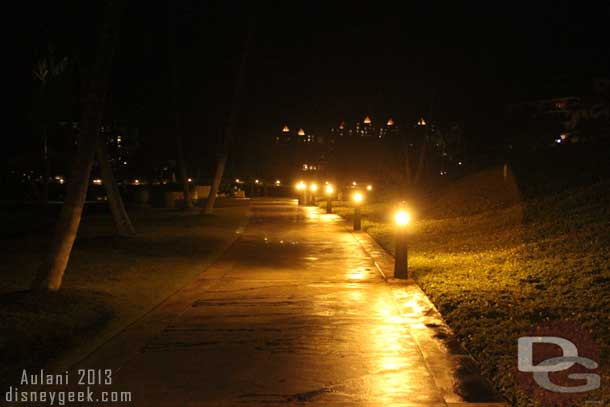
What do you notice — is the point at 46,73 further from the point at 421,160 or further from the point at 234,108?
the point at 421,160

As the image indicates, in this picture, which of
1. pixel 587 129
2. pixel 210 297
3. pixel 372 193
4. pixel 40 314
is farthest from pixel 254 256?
pixel 372 193

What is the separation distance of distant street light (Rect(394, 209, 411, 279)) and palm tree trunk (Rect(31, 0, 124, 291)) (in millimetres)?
6132

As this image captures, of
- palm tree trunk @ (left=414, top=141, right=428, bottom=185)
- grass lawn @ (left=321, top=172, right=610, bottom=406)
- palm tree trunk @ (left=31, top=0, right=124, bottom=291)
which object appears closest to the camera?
grass lawn @ (left=321, top=172, right=610, bottom=406)

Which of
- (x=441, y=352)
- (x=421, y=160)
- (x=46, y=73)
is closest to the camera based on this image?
(x=441, y=352)

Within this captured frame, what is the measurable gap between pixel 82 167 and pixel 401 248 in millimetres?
6301

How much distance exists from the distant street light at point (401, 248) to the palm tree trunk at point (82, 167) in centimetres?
613

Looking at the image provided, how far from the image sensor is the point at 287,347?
8.22 metres

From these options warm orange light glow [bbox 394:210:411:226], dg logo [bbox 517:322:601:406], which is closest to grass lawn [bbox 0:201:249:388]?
warm orange light glow [bbox 394:210:411:226]

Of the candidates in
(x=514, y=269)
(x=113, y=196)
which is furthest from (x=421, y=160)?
(x=514, y=269)

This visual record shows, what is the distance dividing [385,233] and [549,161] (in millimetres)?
8212

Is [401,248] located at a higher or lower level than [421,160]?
lower

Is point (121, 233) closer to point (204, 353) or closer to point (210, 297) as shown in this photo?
point (210, 297)

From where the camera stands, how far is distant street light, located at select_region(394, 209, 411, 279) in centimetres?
1360

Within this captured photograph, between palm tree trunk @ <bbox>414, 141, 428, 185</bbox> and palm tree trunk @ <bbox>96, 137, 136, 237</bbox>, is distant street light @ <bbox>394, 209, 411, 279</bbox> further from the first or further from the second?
palm tree trunk @ <bbox>414, 141, 428, 185</bbox>
